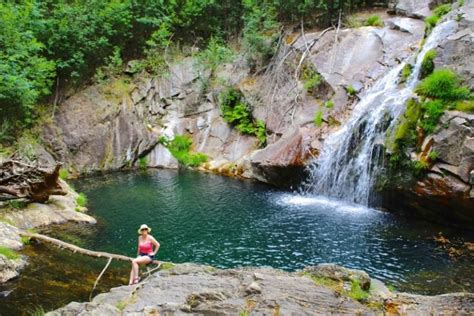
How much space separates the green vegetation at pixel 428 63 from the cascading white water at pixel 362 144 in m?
0.81

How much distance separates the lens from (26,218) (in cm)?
1633

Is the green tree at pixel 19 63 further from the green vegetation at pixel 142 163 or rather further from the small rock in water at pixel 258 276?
the small rock in water at pixel 258 276

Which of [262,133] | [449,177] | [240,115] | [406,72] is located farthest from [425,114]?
[240,115]

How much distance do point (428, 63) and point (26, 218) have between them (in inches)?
696

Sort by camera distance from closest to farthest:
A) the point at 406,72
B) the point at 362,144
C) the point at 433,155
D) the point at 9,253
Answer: the point at 9,253
the point at 433,155
the point at 362,144
the point at 406,72

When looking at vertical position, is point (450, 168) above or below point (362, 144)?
below

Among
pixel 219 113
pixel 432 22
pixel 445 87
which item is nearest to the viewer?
pixel 445 87

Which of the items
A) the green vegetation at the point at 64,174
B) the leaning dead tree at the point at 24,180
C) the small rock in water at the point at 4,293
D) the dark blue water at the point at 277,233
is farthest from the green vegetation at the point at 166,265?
the green vegetation at the point at 64,174

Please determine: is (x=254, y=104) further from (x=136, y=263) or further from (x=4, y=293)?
(x=4, y=293)

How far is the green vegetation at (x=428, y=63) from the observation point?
19.6 m

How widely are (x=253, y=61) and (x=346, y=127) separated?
12.0m

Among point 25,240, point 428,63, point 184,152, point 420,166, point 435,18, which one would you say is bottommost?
point 25,240

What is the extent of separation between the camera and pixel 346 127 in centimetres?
2275

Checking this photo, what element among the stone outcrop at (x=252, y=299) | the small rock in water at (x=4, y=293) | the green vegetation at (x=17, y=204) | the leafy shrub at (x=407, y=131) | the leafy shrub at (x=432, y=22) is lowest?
the small rock in water at (x=4, y=293)
